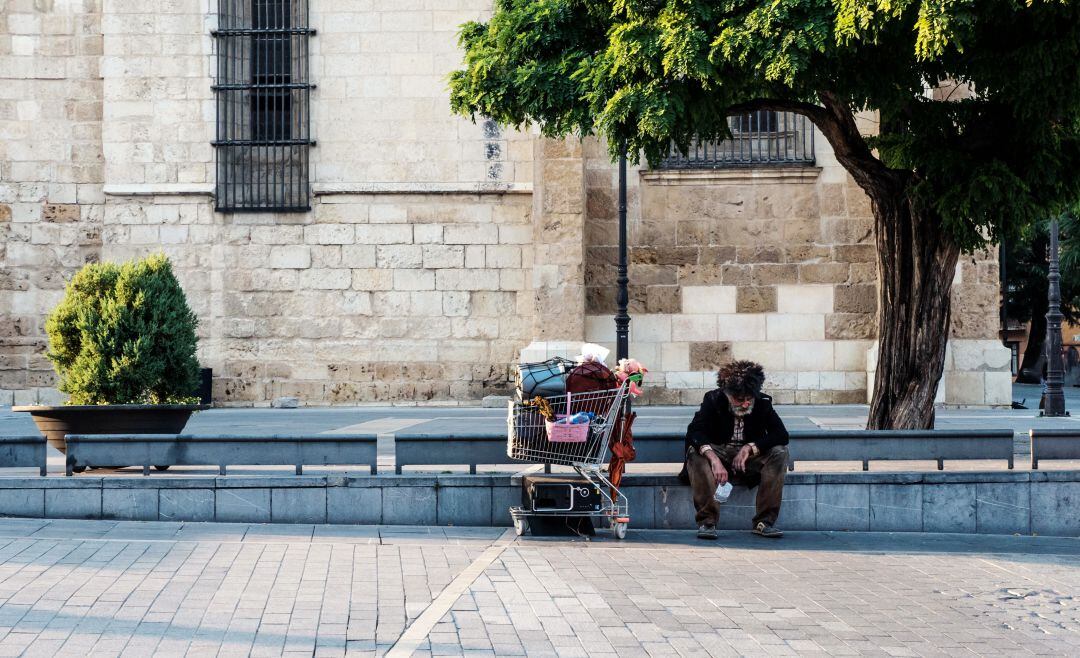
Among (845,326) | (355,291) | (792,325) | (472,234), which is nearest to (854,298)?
(845,326)

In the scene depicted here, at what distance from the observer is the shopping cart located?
862 cm

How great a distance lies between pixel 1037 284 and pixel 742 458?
36554 mm

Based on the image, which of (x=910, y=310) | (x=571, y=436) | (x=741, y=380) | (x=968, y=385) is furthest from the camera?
(x=968, y=385)

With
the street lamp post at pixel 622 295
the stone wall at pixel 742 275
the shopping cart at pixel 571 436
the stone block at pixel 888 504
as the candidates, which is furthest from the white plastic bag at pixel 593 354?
the stone wall at pixel 742 275

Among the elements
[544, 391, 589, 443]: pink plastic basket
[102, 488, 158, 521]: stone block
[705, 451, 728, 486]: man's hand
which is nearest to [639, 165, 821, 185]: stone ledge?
[705, 451, 728, 486]: man's hand

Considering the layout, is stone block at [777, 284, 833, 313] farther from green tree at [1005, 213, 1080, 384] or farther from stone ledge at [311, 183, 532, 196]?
green tree at [1005, 213, 1080, 384]

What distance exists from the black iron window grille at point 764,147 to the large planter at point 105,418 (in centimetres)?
1165

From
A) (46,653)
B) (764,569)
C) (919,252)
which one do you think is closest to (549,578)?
(764,569)

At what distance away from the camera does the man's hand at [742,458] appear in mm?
9070

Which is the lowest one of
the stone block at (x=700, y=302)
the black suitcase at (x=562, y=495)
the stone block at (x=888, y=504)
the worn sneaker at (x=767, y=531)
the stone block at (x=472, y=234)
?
the worn sneaker at (x=767, y=531)

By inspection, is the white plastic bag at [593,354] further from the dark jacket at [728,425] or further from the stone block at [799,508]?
the stone block at [799,508]

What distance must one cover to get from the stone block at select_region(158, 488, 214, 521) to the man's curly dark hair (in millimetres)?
4064

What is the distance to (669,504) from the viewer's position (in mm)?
9492

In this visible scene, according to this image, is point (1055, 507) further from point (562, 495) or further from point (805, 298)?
point (805, 298)
